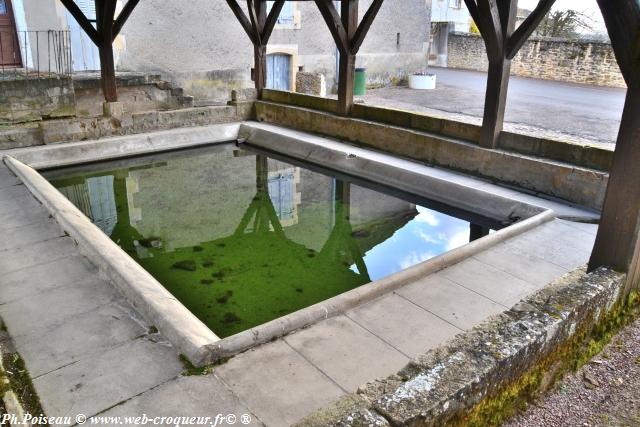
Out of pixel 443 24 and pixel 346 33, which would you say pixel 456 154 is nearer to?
pixel 346 33

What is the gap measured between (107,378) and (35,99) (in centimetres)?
724

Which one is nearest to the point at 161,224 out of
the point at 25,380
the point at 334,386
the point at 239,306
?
the point at 239,306

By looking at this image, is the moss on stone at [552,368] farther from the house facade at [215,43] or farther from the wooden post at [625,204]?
the house facade at [215,43]

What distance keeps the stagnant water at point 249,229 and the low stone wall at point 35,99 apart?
1.70 m

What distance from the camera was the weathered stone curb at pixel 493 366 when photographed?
5.42 feet

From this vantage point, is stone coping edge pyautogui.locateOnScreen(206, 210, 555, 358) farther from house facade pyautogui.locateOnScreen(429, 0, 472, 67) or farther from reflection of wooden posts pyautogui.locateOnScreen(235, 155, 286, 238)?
house facade pyautogui.locateOnScreen(429, 0, 472, 67)

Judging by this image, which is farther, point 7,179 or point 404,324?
point 7,179

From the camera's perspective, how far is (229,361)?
2.84 meters

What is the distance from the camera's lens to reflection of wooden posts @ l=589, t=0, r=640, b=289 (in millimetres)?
2482

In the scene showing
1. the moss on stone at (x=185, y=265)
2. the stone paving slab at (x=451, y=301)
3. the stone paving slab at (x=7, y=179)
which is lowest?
the moss on stone at (x=185, y=265)

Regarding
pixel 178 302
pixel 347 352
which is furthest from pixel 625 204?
pixel 178 302

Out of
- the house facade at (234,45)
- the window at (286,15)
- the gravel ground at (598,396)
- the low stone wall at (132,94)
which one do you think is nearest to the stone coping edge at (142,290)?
the gravel ground at (598,396)

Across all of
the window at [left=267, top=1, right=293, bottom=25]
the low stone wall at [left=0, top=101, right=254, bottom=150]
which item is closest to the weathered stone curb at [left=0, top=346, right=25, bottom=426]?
the low stone wall at [left=0, top=101, right=254, bottom=150]

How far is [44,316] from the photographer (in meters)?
3.26
